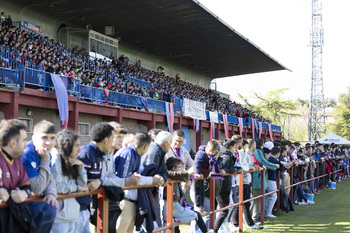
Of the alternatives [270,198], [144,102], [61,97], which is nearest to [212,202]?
[270,198]

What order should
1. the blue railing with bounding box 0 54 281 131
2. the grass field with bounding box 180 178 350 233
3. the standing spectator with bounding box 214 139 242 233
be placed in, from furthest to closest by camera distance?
the blue railing with bounding box 0 54 281 131 < the grass field with bounding box 180 178 350 233 < the standing spectator with bounding box 214 139 242 233

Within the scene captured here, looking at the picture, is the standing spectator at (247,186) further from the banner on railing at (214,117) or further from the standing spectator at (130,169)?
the banner on railing at (214,117)

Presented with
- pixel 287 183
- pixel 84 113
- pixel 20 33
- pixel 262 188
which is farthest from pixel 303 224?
pixel 20 33

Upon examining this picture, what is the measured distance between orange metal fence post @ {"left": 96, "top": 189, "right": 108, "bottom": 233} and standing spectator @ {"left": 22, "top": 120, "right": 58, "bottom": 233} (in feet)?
2.50

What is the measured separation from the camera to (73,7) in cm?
2514

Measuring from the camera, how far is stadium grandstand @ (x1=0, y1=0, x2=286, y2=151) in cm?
1748

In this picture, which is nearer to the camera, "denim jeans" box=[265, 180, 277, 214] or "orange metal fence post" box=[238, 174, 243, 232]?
"orange metal fence post" box=[238, 174, 243, 232]

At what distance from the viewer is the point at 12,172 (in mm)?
3404

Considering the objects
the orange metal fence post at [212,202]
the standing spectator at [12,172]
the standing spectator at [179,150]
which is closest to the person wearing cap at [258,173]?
the orange metal fence post at [212,202]

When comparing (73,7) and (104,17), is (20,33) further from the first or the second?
(104,17)

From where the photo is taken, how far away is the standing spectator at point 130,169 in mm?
5242

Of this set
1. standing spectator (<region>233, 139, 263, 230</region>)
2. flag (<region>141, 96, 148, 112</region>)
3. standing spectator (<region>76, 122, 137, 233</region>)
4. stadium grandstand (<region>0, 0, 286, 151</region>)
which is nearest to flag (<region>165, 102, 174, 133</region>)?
stadium grandstand (<region>0, 0, 286, 151</region>)

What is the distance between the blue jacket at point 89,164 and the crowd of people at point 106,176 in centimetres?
1

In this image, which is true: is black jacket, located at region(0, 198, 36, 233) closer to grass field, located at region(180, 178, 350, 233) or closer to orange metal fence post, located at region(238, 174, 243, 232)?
grass field, located at region(180, 178, 350, 233)
